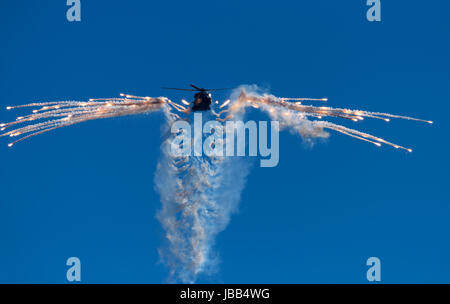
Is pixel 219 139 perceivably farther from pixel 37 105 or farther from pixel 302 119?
pixel 37 105

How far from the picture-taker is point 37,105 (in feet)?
107

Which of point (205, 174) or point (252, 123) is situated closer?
point (252, 123)

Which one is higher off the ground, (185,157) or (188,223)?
(185,157)

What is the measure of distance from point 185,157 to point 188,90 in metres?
5.39

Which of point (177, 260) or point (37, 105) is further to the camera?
point (177, 260)

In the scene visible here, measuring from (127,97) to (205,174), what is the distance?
8120 millimetres

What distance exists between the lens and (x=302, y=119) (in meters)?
31.7

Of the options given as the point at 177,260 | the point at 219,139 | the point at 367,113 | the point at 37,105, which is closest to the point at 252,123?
the point at 219,139
